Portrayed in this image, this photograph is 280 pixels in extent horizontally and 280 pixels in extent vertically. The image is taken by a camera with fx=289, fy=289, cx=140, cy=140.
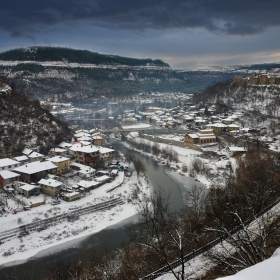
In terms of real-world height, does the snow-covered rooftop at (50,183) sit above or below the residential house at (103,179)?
above

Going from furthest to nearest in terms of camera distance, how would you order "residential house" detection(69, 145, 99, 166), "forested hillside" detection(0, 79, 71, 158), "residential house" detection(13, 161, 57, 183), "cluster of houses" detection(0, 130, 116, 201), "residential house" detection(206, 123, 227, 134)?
"residential house" detection(206, 123, 227, 134), "forested hillside" detection(0, 79, 71, 158), "residential house" detection(69, 145, 99, 166), "residential house" detection(13, 161, 57, 183), "cluster of houses" detection(0, 130, 116, 201)

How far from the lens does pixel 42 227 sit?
29.1ft

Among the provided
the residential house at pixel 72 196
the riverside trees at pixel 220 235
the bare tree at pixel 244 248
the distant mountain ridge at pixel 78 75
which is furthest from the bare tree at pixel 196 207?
the distant mountain ridge at pixel 78 75

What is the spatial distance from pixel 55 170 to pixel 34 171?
1.17 meters

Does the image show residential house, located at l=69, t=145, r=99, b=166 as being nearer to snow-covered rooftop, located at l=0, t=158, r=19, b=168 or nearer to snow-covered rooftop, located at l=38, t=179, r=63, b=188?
snow-covered rooftop, located at l=0, t=158, r=19, b=168

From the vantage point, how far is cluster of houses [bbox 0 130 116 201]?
1114cm

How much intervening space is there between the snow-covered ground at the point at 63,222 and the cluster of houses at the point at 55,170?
0.48 meters

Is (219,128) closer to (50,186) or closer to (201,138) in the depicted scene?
(201,138)

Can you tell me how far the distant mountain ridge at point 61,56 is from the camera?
57.7m

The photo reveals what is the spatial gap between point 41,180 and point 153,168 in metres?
6.35

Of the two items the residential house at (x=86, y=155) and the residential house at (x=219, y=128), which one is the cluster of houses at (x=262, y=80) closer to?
the residential house at (x=219, y=128)

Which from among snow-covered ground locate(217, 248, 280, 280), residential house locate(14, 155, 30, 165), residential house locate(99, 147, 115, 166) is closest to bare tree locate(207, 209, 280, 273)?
snow-covered ground locate(217, 248, 280, 280)

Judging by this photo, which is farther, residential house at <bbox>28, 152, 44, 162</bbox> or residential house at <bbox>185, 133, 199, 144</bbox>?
residential house at <bbox>185, 133, 199, 144</bbox>

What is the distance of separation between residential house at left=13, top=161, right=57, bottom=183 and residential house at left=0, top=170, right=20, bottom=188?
289 millimetres
